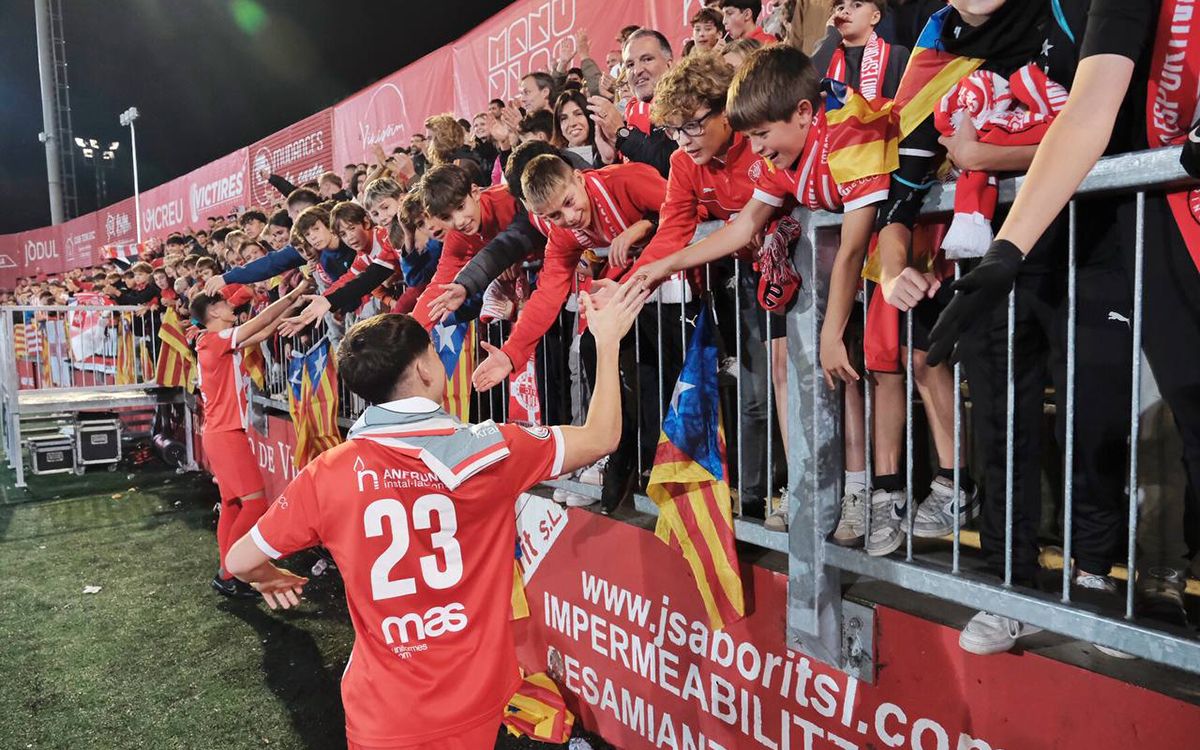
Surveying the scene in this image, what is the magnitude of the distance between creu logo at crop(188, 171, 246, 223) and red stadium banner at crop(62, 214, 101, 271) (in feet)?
24.2

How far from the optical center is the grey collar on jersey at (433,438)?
231 centimetres

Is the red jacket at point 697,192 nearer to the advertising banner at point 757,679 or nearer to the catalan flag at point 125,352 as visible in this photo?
the advertising banner at point 757,679

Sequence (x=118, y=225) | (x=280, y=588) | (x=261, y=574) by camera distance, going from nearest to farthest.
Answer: (x=261, y=574) < (x=280, y=588) < (x=118, y=225)

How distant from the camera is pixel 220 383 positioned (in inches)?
239

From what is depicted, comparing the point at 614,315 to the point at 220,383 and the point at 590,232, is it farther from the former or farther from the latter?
the point at 220,383

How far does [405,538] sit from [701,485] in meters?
1.10

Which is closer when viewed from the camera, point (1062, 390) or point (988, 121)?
point (988, 121)

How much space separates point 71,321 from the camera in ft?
40.8

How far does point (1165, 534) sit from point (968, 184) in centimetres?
124

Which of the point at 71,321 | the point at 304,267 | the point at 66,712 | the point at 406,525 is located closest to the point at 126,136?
the point at 71,321

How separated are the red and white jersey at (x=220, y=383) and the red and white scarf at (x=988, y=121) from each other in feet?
17.9

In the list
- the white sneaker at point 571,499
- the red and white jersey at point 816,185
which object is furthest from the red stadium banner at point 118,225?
the red and white jersey at point 816,185

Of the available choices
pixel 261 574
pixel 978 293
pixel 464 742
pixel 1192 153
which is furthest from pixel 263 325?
pixel 1192 153

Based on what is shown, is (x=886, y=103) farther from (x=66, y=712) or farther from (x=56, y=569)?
(x=56, y=569)
